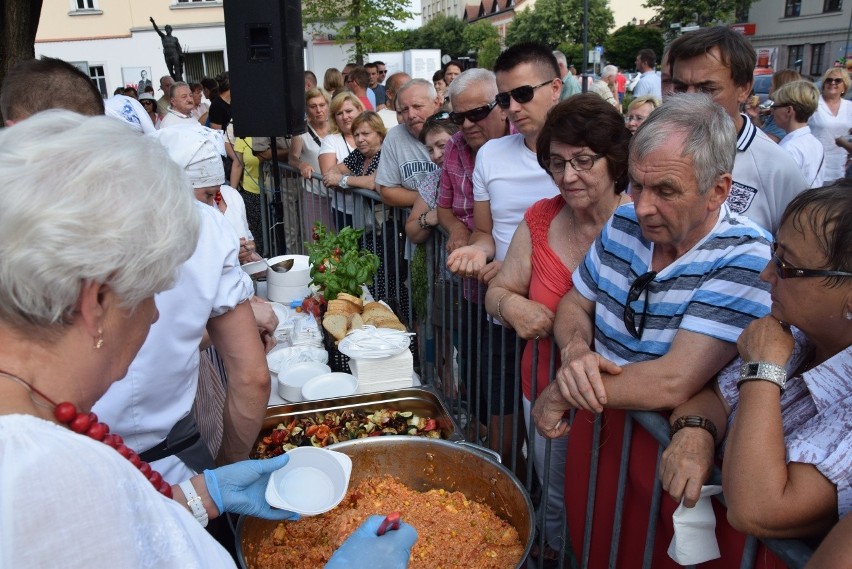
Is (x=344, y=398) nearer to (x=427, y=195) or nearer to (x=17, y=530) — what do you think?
(x=427, y=195)

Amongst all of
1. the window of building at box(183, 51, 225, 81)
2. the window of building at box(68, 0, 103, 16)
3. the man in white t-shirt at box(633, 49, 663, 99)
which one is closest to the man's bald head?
the man in white t-shirt at box(633, 49, 663, 99)

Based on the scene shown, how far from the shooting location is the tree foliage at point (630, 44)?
41438mm

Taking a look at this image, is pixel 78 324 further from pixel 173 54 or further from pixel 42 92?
pixel 173 54

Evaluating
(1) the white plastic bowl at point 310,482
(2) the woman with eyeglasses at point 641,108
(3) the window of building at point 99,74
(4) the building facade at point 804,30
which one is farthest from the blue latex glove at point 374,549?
(4) the building facade at point 804,30

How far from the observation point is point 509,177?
122 inches

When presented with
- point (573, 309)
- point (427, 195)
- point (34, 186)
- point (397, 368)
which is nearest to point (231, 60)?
point (427, 195)

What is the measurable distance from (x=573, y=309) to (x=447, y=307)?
160cm

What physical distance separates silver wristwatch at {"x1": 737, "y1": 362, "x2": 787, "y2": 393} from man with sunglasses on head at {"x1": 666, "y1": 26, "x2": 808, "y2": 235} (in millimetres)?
1464

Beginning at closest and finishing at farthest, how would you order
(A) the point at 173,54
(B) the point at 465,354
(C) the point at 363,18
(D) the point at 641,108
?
(B) the point at 465,354, (D) the point at 641,108, (A) the point at 173,54, (C) the point at 363,18

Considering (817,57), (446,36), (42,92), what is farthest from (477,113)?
(446,36)

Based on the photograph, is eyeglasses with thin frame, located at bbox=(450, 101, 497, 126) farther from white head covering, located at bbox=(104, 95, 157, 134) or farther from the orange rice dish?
white head covering, located at bbox=(104, 95, 157, 134)

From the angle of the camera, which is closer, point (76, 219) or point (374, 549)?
point (76, 219)

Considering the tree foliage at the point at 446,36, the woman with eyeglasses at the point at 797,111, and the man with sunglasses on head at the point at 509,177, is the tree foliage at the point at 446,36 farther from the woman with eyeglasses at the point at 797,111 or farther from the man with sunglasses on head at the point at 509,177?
the man with sunglasses on head at the point at 509,177

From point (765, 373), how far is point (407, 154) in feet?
10.7
